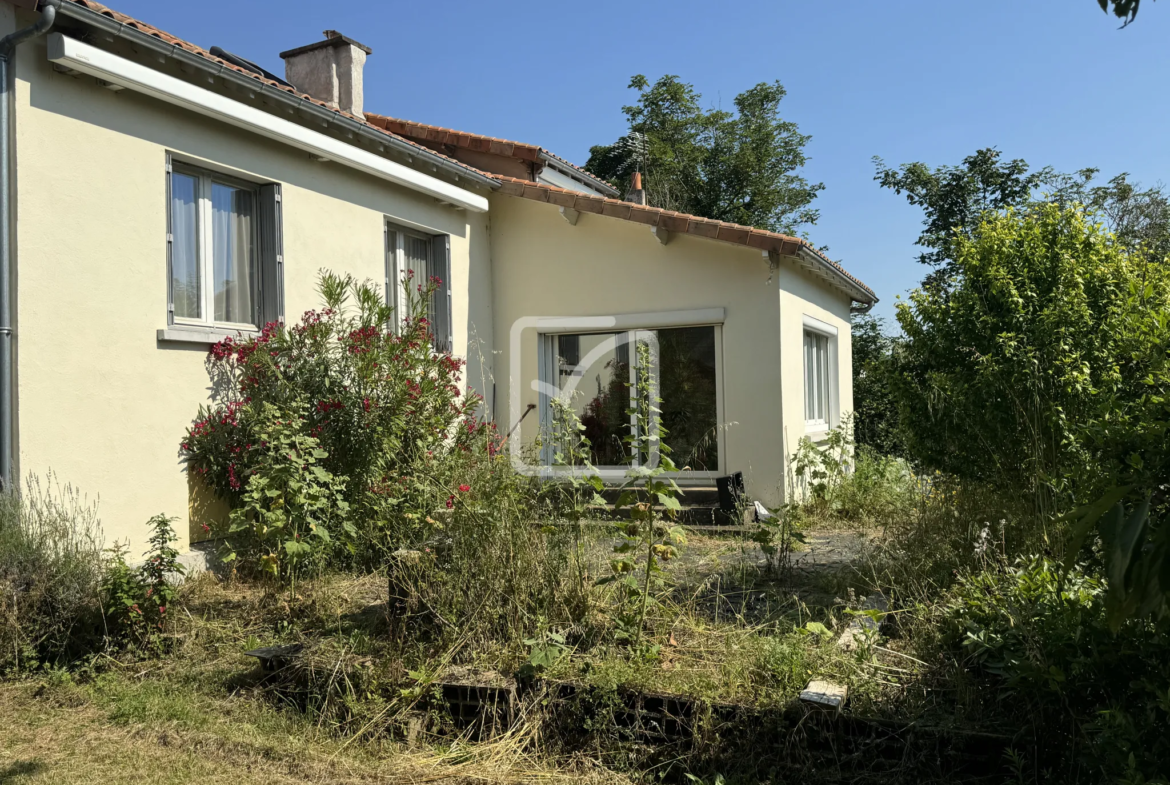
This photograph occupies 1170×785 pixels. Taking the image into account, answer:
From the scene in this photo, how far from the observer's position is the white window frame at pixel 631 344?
1039 centimetres

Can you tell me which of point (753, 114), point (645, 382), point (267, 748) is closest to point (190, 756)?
point (267, 748)

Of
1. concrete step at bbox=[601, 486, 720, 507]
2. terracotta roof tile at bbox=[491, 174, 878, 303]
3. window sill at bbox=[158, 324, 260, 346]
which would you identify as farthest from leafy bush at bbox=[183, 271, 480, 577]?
terracotta roof tile at bbox=[491, 174, 878, 303]

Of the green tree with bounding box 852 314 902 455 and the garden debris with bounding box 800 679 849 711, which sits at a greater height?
the green tree with bounding box 852 314 902 455

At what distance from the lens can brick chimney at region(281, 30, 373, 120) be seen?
1082 cm

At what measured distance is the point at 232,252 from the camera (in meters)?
7.82

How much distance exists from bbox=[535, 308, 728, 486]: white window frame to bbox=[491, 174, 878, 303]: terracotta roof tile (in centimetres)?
97

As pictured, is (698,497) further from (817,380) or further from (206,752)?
(206,752)

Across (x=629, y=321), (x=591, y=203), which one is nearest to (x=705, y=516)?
(x=629, y=321)

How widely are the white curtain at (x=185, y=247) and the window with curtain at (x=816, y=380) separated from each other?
311 inches

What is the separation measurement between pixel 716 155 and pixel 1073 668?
24541 mm

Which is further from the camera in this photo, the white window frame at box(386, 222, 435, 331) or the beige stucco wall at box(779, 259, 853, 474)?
the beige stucco wall at box(779, 259, 853, 474)

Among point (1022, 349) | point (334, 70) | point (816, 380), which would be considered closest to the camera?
point (1022, 349)

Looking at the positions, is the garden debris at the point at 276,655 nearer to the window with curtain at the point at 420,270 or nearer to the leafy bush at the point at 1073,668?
the leafy bush at the point at 1073,668

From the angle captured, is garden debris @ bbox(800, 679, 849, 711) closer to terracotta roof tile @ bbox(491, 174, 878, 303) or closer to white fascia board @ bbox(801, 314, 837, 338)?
terracotta roof tile @ bbox(491, 174, 878, 303)
